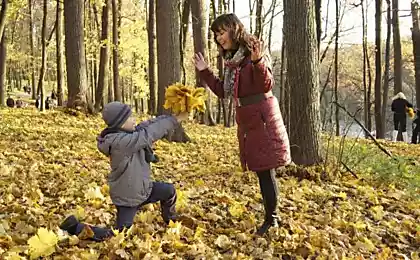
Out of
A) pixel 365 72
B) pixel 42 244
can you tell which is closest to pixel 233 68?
pixel 42 244

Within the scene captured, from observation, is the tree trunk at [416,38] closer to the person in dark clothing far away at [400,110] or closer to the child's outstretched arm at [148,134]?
the person in dark clothing far away at [400,110]

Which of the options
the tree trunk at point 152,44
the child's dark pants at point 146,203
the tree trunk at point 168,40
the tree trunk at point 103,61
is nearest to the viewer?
the child's dark pants at point 146,203

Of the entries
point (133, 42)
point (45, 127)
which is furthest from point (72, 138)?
point (133, 42)

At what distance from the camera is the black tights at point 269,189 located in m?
4.18

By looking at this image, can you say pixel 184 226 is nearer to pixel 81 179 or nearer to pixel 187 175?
pixel 81 179

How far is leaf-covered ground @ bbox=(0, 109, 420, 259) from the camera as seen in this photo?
3658 millimetres

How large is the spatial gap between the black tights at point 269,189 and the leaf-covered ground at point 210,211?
0.60 feet

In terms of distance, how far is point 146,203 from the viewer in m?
4.04

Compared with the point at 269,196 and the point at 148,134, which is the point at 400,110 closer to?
the point at 269,196

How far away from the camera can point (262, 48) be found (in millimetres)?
3805

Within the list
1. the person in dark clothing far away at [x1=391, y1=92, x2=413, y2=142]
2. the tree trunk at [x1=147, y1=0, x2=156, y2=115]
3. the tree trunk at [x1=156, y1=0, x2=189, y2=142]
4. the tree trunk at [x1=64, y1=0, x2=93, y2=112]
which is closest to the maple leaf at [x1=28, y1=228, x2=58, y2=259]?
the tree trunk at [x1=156, y1=0, x2=189, y2=142]

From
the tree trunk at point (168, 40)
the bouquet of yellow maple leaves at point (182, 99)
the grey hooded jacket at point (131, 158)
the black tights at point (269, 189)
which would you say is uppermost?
the tree trunk at point (168, 40)

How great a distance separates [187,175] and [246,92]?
10.3 ft

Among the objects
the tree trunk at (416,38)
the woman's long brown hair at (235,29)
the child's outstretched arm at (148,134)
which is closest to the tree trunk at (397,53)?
the tree trunk at (416,38)
